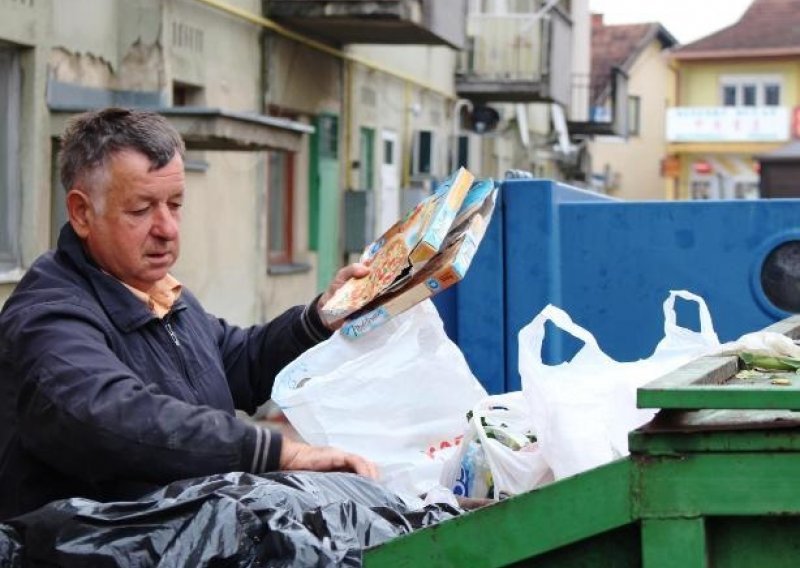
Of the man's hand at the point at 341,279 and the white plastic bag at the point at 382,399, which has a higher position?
the man's hand at the point at 341,279

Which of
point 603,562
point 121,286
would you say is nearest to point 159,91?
point 121,286

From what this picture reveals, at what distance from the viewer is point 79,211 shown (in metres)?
2.79

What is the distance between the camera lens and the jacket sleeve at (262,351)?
331cm

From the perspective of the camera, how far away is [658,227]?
419 cm

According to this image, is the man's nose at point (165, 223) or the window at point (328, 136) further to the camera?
the window at point (328, 136)

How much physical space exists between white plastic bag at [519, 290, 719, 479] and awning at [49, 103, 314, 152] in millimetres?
6104

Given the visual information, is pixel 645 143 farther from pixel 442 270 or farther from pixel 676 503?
pixel 676 503

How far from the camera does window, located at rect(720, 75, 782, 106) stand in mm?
Result: 44094

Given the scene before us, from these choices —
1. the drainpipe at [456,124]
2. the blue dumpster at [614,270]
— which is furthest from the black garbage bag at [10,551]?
the drainpipe at [456,124]

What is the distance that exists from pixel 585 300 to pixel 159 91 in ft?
24.1

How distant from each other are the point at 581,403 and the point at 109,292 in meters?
0.83

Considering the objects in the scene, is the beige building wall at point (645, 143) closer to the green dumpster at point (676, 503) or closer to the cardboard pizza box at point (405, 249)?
the cardboard pizza box at point (405, 249)

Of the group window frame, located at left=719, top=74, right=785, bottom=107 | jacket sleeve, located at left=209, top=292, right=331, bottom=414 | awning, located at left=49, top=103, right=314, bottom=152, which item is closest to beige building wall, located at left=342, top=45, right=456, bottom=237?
awning, located at left=49, top=103, right=314, bottom=152

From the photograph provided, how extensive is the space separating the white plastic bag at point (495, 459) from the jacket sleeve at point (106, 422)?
460mm
